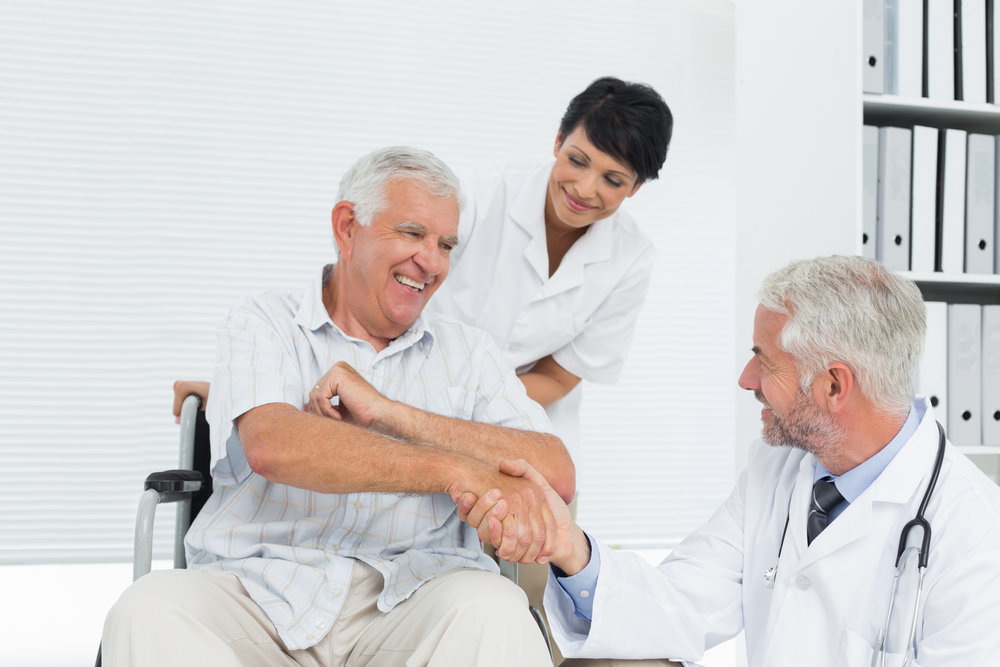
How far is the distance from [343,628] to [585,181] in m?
1.09

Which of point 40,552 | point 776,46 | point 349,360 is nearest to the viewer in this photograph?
point 349,360

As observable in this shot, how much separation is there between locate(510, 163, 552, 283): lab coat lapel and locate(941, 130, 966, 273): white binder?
1.11m

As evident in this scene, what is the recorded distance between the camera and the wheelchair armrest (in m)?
1.38

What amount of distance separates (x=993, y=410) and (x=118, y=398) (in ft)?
9.89

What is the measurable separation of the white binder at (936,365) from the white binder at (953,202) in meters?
0.13

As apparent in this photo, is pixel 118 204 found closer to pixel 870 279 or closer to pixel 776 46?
pixel 776 46

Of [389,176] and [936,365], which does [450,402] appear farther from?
[936,365]

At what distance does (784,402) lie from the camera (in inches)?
52.2

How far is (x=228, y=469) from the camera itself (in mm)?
1440

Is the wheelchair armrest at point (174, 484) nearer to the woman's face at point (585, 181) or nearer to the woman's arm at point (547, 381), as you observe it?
the woman's arm at point (547, 381)

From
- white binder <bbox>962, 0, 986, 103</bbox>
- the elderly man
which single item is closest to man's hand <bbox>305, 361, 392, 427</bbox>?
the elderly man

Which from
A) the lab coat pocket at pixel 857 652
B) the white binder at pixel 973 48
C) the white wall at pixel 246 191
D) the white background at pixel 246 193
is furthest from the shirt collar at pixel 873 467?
the white wall at pixel 246 191

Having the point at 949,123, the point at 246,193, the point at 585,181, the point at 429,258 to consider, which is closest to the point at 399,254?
the point at 429,258

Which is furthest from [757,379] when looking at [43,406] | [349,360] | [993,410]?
[43,406]
